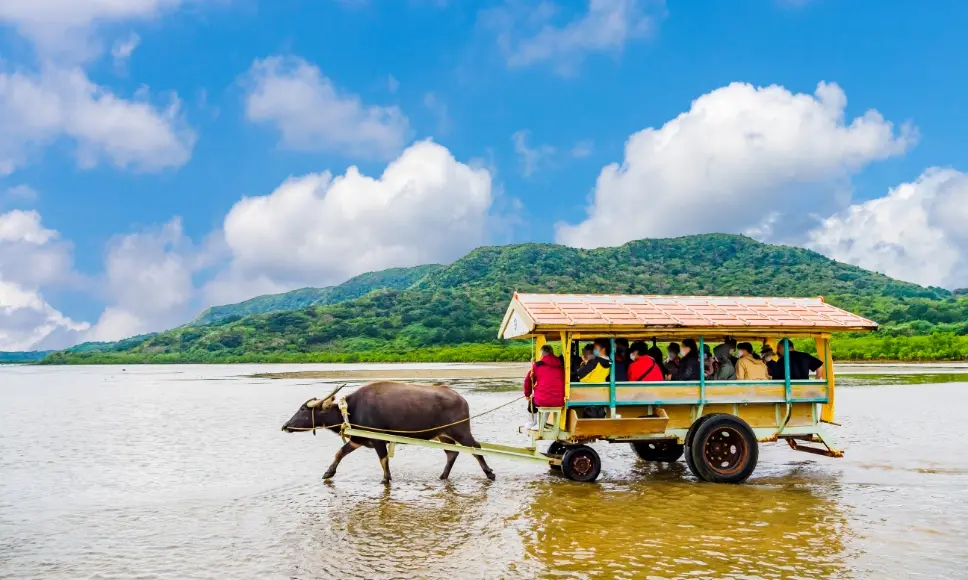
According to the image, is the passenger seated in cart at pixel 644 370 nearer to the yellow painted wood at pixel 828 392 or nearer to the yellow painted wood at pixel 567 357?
the yellow painted wood at pixel 567 357

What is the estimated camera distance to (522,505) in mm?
9359

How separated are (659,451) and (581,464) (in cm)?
245

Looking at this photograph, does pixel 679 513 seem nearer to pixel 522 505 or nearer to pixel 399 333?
pixel 522 505

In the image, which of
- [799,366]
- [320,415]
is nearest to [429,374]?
[320,415]

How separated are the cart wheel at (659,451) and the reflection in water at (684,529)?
1.40 meters

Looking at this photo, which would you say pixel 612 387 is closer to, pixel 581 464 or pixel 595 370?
pixel 595 370

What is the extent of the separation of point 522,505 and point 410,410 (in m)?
2.48

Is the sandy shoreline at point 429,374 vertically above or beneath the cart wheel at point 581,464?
above

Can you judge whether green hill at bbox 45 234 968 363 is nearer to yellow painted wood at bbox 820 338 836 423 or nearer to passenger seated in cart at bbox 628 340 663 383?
yellow painted wood at bbox 820 338 836 423

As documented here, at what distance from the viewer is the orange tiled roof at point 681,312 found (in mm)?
10195

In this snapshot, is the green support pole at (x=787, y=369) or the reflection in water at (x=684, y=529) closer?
the reflection in water at (x=684, y=529)

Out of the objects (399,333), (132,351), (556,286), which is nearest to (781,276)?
(556,286)

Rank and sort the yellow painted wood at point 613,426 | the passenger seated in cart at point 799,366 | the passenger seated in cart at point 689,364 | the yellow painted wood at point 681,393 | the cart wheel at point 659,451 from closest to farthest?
the yellow painted wood at point 613,426 → the yellow painted wood at point 681,393 → the passenger seated in cart at point 689,364 → the passenger seated in cart at point 799,366 → the cart wheel at point 659,451

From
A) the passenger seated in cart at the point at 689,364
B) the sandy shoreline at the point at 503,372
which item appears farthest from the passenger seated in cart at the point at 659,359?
Result: the sandy shoreline at the point at 503,372
